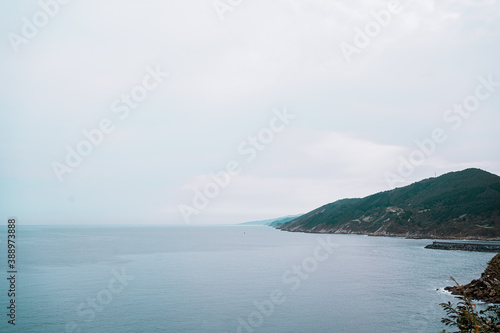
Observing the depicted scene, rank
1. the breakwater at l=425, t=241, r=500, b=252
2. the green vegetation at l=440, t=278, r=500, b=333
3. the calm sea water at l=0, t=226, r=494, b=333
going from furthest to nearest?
the breakwater at l=425, t=241, r=500, b=252 → the calm sea water at l=0, t=226, r=494, b=333 → the green vegetation at l=440, t=278, r=500, b=333

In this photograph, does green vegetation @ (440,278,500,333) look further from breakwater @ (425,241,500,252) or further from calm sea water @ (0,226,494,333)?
breakwater @ (425,241,500,252)

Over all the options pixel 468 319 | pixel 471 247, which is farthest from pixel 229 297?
pixel 471 247

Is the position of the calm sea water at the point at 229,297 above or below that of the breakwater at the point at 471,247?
above

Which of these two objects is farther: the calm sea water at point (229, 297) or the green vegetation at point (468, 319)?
the calm sea water at point (229, 297)

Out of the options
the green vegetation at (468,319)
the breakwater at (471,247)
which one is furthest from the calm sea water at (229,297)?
the breakwater at (471,247)

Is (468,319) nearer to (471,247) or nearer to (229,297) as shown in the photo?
(229,297)

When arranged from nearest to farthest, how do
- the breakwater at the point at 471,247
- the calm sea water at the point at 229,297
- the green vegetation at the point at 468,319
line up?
the green vegetation at the point at 468,319 < the calm sea water at the point at 229,297 < the breakwater at the point at 471,247

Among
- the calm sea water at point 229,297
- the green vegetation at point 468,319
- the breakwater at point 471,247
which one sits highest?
the green vegetation at point 468,319

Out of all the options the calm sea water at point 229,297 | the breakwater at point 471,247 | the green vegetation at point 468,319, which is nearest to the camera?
the green vegetation at point 468,319

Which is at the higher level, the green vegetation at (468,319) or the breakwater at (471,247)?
the green vegetation at (468,319)

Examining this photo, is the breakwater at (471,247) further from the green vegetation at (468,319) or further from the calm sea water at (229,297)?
the green vegetation at (468,319)

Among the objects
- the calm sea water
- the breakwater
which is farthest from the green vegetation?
the breakwater
